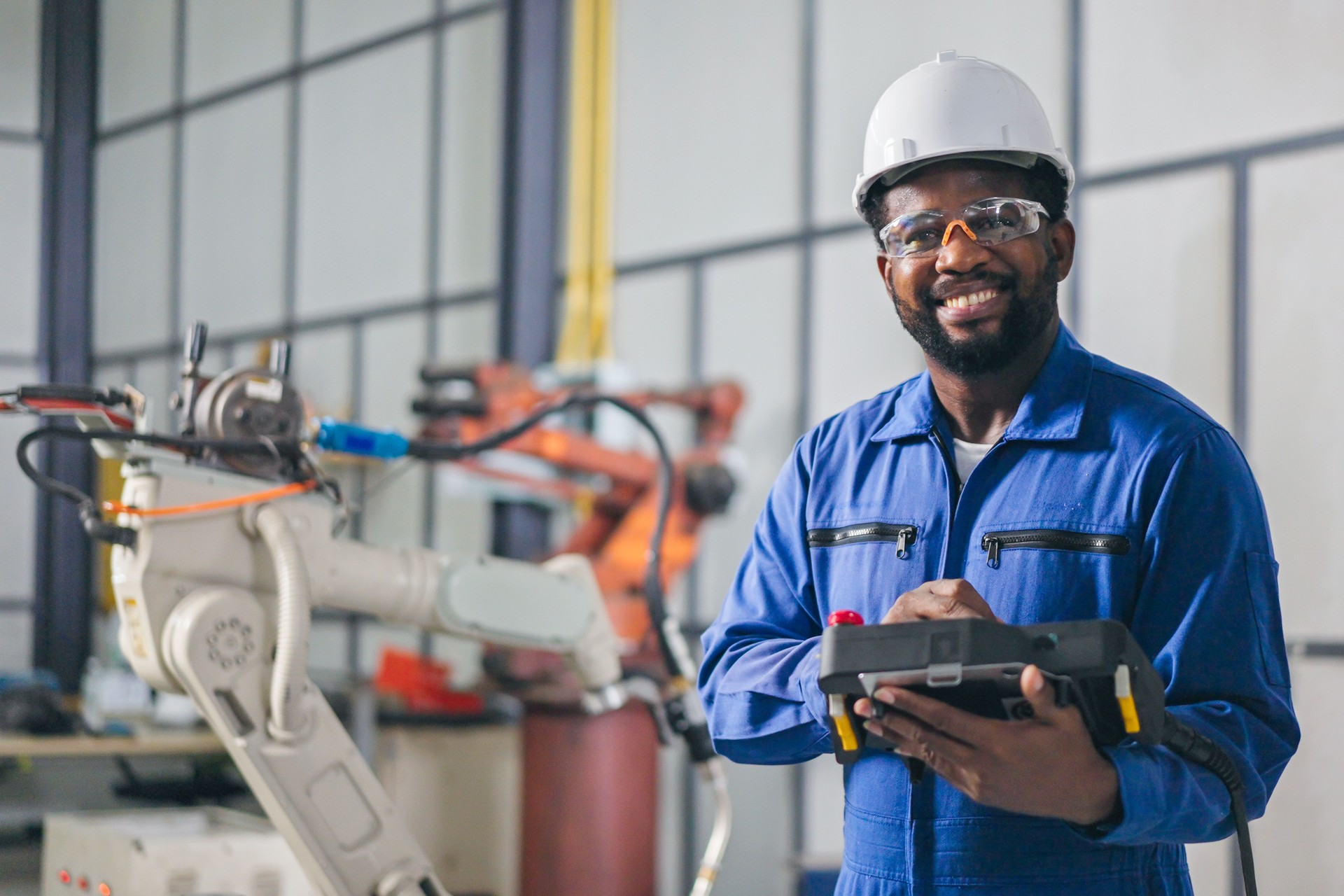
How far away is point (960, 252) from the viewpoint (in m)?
1.49

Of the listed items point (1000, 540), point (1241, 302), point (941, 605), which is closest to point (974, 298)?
point (1000, 540)

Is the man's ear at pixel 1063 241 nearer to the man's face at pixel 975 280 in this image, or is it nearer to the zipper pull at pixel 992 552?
the man's face at pixel 975 280

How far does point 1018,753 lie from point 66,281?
9.38 m

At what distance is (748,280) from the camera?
198 inches

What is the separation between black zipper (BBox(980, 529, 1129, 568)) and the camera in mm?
1420

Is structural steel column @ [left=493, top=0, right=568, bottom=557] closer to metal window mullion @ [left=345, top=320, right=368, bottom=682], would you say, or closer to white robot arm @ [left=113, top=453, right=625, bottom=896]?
metal window mullion @ [left=345, top=320, right=368, bottom=682]

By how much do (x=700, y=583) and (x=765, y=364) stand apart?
0.89 metres

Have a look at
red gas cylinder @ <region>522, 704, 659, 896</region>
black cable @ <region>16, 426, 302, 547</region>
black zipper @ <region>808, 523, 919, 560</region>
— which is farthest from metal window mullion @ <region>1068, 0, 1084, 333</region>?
black cable @ <region>16, 426, 302, 547</region>

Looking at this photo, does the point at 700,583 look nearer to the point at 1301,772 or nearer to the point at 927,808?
the point at 1301,772

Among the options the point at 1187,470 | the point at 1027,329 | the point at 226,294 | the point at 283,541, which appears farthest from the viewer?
the point at 226,294

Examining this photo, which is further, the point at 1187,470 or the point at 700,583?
the point at 700,583

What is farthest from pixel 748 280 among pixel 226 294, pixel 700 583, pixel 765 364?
pixel 226 294

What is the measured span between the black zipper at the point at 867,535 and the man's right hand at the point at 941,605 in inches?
11.7

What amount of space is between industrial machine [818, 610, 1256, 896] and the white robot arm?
3.35 feet
